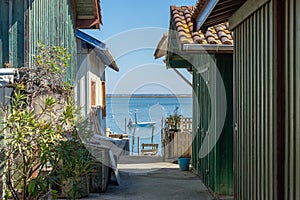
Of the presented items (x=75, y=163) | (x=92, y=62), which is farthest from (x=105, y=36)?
(x=75, y=163)

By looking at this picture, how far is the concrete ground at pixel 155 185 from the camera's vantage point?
718 centimetres

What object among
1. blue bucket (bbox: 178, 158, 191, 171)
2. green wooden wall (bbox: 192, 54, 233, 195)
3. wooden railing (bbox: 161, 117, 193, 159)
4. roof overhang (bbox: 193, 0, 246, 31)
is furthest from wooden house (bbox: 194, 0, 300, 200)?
wooden railing (bbox: 161, 117, 193, 159)

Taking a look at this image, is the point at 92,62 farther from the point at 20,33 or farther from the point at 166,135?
the point at 20,33

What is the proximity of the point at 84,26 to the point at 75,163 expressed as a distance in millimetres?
A: 6202

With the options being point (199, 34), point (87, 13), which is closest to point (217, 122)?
point (199, 34)

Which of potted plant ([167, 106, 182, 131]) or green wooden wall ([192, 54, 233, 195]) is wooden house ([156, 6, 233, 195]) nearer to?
green wooden wall ([192, 54, 233, 195])

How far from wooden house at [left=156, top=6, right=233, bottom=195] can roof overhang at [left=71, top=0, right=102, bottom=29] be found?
227 cm

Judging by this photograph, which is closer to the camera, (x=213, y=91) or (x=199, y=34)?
(x=199, y=34)

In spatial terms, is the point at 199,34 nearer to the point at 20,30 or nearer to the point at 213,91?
the point at 213,91

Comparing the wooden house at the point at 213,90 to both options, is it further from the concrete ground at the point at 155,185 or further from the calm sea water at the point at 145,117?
the calm sea water at the point at 145,117

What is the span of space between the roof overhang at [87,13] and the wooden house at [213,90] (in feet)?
7.45

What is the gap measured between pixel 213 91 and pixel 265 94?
11.2ft

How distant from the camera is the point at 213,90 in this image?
23.7 feet

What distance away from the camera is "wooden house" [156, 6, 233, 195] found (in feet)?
20.6
